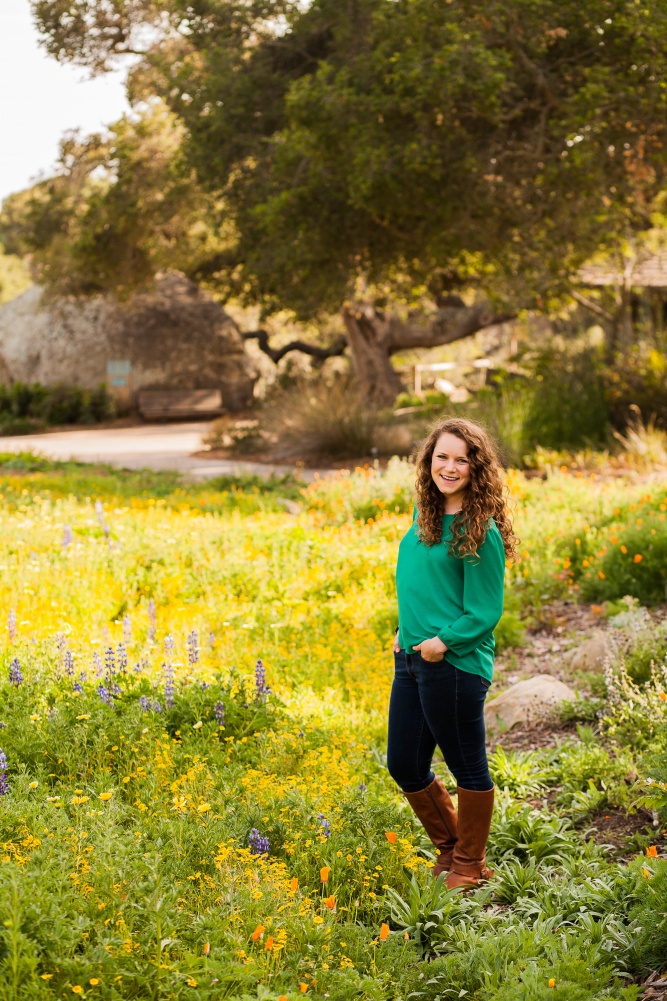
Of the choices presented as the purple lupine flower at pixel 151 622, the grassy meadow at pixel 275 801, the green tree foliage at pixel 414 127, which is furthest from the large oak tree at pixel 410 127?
the purple lupine flower at pixel 151 622

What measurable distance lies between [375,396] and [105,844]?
16.8m

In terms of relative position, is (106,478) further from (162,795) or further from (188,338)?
(188,338)

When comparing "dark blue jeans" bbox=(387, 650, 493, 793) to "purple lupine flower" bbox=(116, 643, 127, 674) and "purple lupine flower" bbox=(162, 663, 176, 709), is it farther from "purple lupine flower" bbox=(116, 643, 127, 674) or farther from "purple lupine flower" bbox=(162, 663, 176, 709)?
"purple lupine flower" bbox=(116, 643, 127, 674)

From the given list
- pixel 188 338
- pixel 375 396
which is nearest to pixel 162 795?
pixel 375 396

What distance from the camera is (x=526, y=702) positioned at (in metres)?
4.67

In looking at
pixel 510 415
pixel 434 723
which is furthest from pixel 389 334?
pixel 434 723

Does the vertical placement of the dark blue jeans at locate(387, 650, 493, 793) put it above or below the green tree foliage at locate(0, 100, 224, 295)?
below

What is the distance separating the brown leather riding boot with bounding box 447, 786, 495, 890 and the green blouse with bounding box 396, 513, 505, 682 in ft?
1.41

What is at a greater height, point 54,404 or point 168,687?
point 54,404

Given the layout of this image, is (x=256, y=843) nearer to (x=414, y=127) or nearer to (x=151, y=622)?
(x=151, y=622)

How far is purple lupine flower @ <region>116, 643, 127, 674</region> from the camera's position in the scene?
4.14 metres

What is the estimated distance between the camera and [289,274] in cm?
1395

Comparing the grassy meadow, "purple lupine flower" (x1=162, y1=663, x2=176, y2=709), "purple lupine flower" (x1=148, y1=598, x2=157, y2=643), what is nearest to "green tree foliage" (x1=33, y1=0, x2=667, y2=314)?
the grassy meadow

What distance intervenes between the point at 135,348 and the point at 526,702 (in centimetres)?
2038
